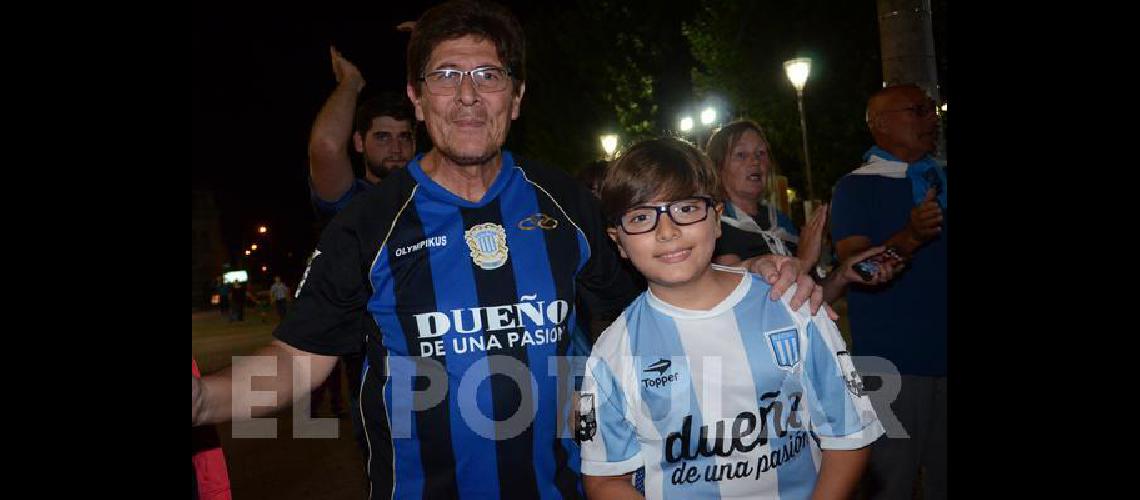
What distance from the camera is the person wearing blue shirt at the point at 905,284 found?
3848mm

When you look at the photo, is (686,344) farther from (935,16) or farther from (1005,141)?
(935,16)

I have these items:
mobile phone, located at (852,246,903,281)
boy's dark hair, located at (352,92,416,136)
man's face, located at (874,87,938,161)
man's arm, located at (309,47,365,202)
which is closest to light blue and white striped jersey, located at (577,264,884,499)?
mobile phone, located at (852,246,903,281)

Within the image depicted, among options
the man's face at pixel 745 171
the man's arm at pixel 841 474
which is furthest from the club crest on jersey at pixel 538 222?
the man's face at pixel 745 171

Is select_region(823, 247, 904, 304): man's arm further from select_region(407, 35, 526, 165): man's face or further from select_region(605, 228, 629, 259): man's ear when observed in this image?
select_region(407, 35, 526, 165): man's face

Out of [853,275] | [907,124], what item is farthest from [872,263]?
[907,124]

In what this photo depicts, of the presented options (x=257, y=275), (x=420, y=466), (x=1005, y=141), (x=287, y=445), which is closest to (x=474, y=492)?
(x=420, y=466)

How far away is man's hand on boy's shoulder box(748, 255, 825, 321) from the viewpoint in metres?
2.45

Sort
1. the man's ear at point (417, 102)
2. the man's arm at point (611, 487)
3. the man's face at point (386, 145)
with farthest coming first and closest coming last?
1. the man's face at point (386, 145)
2. the man's ear at point (417, 102)
3. the man's arm at point (611, 487)

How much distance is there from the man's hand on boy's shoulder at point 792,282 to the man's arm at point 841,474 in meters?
0.45

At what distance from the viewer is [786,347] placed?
2.44 meters

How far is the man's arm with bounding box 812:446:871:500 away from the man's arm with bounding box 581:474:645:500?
0.57 m

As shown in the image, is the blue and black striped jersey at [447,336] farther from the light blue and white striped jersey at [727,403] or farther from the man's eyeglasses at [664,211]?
the man's eyeglasses at [664,211]

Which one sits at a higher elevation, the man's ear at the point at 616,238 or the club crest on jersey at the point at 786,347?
the man's ear at the point at 616,238

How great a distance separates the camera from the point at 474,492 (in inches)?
98.3
